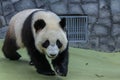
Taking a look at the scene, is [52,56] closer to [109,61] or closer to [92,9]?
[109,61]

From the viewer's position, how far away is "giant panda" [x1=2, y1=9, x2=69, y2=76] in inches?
232

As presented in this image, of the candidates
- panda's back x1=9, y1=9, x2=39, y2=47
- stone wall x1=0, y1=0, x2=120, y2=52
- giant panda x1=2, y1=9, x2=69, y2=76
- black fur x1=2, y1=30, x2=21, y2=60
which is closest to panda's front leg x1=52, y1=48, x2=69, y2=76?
giant panda x1=2, y1=9, x2=69, y2=76

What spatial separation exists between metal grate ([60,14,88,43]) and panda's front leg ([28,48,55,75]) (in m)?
5.11

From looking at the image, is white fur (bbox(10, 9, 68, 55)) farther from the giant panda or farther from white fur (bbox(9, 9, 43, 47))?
white fur (bbox(9, 9, 43, 47))

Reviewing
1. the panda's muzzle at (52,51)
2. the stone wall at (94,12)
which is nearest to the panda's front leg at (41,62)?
the panda's muzzle at (52,51)

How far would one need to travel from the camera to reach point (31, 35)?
6406 mm

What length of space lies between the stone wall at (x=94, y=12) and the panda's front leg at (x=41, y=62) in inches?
198

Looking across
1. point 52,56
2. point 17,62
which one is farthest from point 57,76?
point 17,62

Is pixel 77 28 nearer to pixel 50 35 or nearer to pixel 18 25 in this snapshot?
pixel 18 25

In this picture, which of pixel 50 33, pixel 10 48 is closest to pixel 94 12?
pixel 10 48

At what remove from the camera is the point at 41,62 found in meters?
6.32

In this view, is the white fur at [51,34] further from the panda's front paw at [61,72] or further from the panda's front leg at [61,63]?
the panda's front paw at [61,72]

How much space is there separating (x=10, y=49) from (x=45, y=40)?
174 cm

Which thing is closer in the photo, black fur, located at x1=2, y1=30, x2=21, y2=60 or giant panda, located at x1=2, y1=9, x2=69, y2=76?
giant panda, located at x1=2, y1=9, x2=69, y2=76
